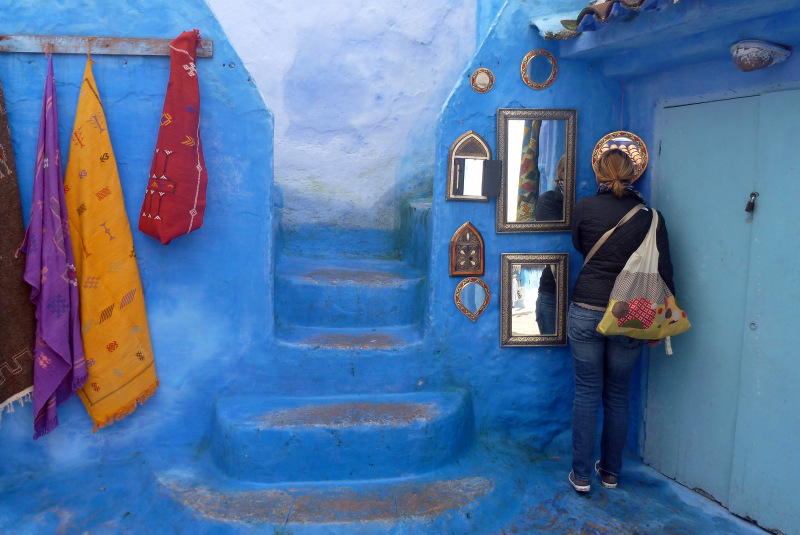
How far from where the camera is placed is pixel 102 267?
3430mm

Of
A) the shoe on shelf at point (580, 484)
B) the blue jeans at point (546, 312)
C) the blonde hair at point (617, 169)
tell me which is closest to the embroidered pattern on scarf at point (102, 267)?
the blue jeans at point (546, 312)

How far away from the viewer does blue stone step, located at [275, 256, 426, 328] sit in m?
4.10

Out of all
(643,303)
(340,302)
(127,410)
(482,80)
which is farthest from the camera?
(340,302)

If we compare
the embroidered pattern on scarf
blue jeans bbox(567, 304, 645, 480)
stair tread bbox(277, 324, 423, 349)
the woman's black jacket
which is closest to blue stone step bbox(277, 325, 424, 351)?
stair tread bbox(277, 324, 423, 349)

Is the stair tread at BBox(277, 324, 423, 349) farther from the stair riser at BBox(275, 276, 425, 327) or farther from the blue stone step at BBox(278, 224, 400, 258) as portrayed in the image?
the blue stone step at BBox(278, 224, 400, 258)

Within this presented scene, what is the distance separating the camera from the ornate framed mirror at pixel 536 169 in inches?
148

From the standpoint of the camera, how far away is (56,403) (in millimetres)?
3475

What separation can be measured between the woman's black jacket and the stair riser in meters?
1.19

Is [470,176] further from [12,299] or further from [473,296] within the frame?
[12,299]

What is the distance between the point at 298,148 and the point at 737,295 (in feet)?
11.3

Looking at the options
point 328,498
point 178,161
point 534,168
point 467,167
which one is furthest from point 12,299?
point 534,168

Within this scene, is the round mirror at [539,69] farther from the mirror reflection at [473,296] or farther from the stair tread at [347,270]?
the stair tread at [347,270]

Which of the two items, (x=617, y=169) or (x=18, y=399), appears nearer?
(x=617, y=169)

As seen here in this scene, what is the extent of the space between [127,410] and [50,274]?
34.0 inches
